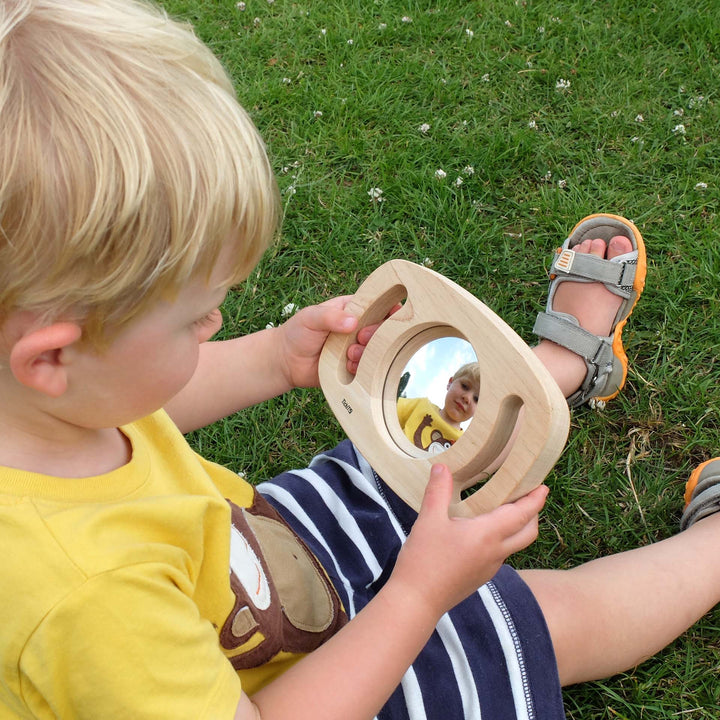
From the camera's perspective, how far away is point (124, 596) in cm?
94

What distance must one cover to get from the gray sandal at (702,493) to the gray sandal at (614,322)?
12.7 inches

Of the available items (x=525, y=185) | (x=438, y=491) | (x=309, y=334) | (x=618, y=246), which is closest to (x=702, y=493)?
(x=618, y=246)

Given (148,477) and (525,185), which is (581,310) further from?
(148,477)

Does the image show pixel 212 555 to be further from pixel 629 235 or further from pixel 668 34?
pixel 668 34

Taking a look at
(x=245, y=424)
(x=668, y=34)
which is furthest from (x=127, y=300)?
(x=668, y=34)

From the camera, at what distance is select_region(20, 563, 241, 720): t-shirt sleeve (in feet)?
2.93

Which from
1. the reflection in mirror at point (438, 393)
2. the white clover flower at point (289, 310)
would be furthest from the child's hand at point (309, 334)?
the white clover flower at point (289, 310)

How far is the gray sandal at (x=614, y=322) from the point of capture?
2.09 meters

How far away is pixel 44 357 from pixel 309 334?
0.75 metres

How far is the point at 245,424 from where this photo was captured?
2.20 metres

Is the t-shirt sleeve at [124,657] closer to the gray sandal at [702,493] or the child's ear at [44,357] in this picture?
the child's ear at [44,357]

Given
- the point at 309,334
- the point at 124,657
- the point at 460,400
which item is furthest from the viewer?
the point at 309,334

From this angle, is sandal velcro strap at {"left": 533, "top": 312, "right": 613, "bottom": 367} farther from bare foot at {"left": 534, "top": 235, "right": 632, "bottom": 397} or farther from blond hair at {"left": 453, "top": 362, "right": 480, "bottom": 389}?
blond hair at {"left": 453, "top": 362, "right": 480, "bottom": 389}

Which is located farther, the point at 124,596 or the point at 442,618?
the point at 442,618
